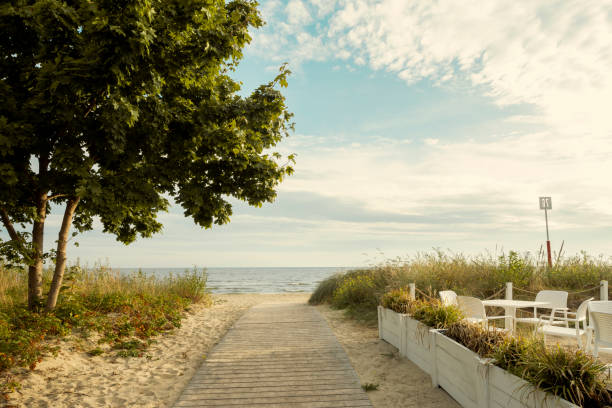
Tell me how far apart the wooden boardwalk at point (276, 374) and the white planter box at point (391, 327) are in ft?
3.29

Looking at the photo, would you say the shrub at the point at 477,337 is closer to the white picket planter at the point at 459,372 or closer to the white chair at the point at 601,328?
the white picket planter at the point at 459,372

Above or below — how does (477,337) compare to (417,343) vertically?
above

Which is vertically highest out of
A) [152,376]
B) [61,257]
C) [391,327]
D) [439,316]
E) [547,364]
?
[61,257]

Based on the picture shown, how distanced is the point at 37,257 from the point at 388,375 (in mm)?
7313

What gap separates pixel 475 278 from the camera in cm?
1118

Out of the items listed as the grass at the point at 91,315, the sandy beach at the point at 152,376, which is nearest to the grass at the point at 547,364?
the sandy beach at the point at 152,376

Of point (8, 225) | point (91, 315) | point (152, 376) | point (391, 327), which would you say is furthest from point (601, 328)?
point (8, 225)

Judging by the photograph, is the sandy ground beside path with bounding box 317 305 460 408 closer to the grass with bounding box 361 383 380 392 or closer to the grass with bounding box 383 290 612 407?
the grass with bounding box 361 383 380 392

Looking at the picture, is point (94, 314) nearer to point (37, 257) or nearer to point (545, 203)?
point (37, 257)

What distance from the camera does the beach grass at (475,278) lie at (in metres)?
10.4

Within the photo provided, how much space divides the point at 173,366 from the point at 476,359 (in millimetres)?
4760

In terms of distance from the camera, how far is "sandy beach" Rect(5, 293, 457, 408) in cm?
470

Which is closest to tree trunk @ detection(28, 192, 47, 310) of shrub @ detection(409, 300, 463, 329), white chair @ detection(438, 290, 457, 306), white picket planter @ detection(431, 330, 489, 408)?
shrub @ detection(409, 300, 463, 329)

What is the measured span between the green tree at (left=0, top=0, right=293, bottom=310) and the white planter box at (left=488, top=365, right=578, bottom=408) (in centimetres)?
509
